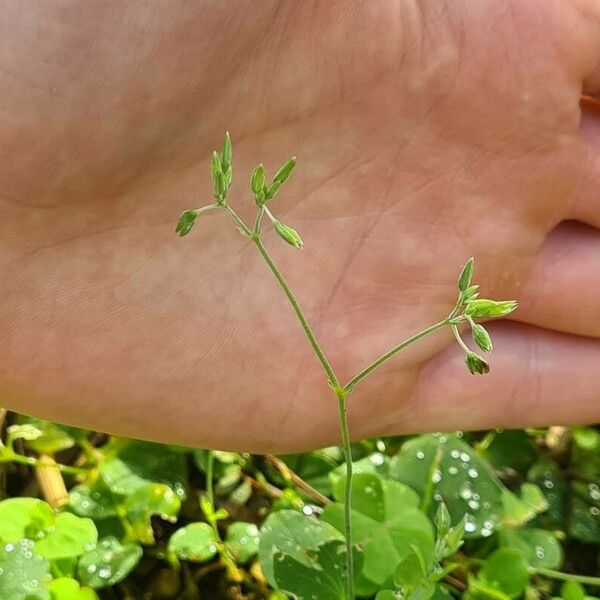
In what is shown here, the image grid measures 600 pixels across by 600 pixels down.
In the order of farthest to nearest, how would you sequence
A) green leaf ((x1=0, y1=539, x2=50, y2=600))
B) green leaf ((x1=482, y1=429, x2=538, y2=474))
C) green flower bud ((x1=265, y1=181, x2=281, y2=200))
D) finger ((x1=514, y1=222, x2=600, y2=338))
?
green leaf ((x1=482, y1=429, x2=538, y2=474)), finger ((x1=514, y1=222, x2=600, y2=338)), green leaf ((x1=0, y1=539, x2=50, y2=600)), green flower bud ((x1=265, y1=181, x2=281, y2=200))

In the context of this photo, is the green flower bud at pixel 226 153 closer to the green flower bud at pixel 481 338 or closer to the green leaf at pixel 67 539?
the green flower bud at pixel 481 338

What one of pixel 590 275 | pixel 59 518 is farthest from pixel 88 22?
pixel 590 275

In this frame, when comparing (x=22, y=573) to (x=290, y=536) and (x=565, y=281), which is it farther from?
(x=565, y=281)

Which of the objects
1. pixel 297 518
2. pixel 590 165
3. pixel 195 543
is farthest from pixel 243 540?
pixel 590 165

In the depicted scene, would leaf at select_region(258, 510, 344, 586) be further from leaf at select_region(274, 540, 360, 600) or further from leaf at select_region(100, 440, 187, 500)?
leaf at select_region(100, 440, 187, 500)

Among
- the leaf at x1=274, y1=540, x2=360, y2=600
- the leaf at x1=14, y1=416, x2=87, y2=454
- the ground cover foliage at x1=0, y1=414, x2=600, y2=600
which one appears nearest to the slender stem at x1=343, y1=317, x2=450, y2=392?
the ground cover foliage at x1=0, y1=414, x2=600, y2=600
